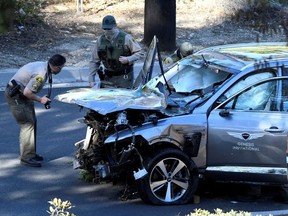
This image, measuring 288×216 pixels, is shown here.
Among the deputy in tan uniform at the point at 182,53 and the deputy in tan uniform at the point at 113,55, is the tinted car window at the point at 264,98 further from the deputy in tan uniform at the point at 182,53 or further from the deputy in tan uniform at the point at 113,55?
the deputy in tan uniform at the point at 113,55

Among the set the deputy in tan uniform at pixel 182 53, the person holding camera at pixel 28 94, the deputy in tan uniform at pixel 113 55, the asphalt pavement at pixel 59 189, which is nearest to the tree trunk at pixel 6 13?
the asphalt pavement at pixel 59 189

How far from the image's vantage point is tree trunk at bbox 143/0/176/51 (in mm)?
16656

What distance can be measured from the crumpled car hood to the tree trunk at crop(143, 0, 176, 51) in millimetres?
9696

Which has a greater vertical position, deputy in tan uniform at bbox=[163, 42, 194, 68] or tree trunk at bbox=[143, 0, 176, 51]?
tree trunk at bbox=[143, 0, 176, 51]

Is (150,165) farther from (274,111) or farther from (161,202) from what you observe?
(274,111)

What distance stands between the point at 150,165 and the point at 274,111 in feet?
4.54

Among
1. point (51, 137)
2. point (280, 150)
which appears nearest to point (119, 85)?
point (51, 137)

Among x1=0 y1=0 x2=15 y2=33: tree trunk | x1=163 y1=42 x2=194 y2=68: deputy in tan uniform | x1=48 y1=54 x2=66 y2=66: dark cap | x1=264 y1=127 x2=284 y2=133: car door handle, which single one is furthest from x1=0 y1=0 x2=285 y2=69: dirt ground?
x1=0 y1=0 x2=15 y2=33: tree trunk

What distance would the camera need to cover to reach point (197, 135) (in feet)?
21.7

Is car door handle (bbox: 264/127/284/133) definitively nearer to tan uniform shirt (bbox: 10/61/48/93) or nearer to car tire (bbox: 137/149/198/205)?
car tire (bbox: 137/149/198/205)

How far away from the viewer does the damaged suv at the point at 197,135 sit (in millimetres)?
6598

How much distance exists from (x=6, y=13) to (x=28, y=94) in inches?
172

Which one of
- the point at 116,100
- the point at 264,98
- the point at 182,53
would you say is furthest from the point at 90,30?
the point at 264,98

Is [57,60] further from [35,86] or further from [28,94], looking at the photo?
[28,94]
